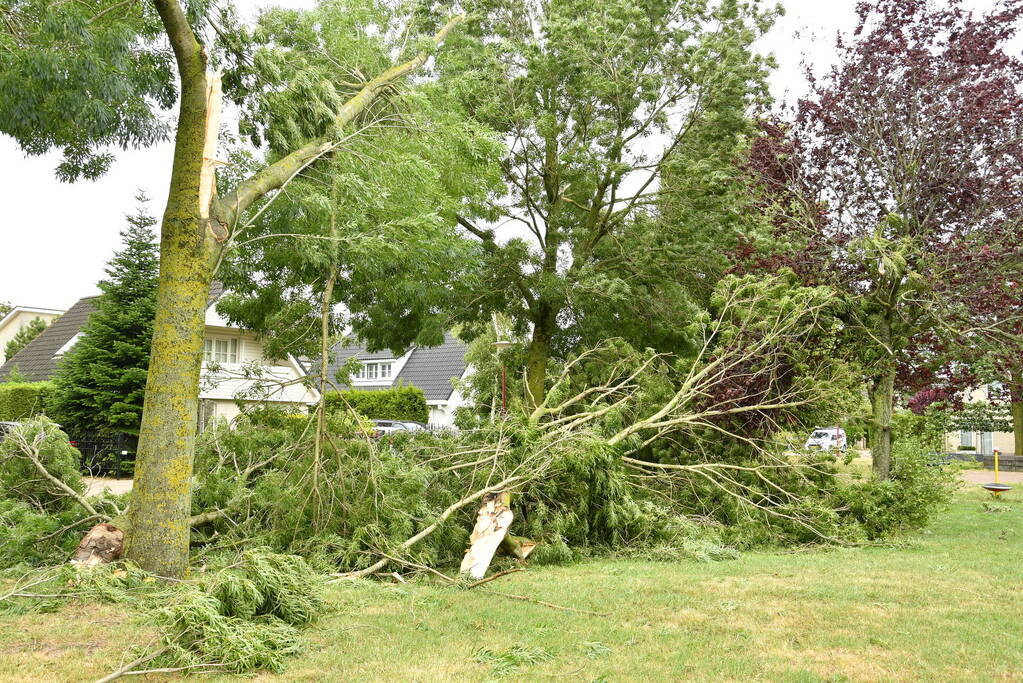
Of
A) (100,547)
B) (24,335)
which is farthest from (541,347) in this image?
(24,335)

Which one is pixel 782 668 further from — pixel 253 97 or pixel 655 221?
pixel 655 221

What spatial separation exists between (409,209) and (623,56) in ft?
21.0

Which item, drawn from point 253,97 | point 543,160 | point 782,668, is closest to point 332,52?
point 253,97

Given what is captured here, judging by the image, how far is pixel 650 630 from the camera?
5.43 m

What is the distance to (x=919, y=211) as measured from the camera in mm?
10758

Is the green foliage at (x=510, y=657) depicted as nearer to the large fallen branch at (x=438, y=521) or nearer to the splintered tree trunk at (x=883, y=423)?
the large fallen branch at (x=438, y=521)

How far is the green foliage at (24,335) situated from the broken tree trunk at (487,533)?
122ft

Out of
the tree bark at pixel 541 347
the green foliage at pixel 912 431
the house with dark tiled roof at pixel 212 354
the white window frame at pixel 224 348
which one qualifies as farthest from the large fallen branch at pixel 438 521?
the white window frame at pixel 224 348

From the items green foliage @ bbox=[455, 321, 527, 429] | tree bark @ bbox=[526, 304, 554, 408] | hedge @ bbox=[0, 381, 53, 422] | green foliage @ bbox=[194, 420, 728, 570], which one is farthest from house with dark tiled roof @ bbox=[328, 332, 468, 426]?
green foliage @ bbox=[194, 420, 728, 570]

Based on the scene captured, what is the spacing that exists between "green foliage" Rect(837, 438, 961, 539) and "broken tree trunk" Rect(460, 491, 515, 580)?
4341mm

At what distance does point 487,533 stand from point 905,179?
7079 millimetres

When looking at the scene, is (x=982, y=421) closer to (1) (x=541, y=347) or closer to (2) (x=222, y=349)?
(1) (x=541, y=347)

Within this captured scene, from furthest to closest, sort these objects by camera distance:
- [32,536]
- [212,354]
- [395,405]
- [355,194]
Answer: [395,405]
[212,354]
[355,194]
[32,536]

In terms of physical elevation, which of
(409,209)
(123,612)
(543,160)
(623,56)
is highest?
(623,56)
